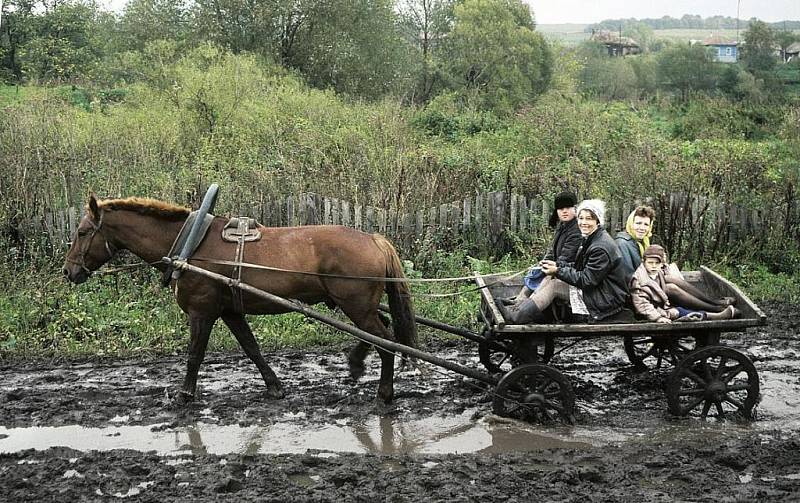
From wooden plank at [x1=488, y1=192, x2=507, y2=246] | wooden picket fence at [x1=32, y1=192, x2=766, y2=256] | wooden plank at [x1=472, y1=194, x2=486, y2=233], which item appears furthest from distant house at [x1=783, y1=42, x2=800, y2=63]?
wooden plank at [x1=472, y1=194, x2=486, y2=233]

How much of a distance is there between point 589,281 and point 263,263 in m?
2.76

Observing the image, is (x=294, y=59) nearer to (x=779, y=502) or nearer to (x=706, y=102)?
(x=706, y=102)

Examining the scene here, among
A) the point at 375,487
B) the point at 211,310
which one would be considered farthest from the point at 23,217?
the point at 375,487

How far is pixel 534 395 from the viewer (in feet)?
21.9

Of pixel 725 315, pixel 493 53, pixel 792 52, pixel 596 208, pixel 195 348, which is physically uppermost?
pixel 493 53

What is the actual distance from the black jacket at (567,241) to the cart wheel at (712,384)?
4.13 ft

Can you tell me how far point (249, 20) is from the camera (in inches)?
1216

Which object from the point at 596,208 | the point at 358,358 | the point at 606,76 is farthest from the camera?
the point at 606,76

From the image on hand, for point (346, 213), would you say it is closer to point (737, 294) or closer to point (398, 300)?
point (398, 300)

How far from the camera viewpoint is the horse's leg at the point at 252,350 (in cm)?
754

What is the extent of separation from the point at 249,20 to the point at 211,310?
25.6m

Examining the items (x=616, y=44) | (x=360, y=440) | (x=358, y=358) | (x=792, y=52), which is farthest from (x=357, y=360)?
(x=616, y=44)

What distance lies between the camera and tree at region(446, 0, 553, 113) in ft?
110

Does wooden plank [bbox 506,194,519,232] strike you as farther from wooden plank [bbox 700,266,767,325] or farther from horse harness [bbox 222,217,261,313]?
horse harness [bbox 222,217,261,313]
